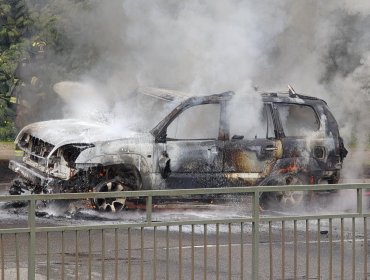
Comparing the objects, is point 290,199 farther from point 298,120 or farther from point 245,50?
point 245,50

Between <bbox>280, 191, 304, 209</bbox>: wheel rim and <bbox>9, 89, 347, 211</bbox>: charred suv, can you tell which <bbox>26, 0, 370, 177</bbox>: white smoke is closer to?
<bbox>9, 89, 347, 211</bbox>: charred suv

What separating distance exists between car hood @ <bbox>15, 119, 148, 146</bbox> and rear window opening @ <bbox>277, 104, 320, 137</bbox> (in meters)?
2.14

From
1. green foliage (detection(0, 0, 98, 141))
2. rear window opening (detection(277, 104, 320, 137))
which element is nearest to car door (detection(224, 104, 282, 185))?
rear window opening (detection(277, 104, 320, 137))

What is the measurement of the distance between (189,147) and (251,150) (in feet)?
3.07

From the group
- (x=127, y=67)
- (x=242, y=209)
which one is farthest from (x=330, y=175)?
(x=127, y=67)

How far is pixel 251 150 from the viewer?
14.2 metres

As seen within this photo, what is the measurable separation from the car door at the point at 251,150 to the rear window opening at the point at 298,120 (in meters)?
0.27

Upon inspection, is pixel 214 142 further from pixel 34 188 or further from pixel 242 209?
pixel 34 188

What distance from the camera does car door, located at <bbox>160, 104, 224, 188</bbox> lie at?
13758 millimetres

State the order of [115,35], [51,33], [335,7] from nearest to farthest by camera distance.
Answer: [335,7] → [115,35] → [51,33]

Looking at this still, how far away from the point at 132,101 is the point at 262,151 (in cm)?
203

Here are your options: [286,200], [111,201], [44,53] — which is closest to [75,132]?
[111,201]

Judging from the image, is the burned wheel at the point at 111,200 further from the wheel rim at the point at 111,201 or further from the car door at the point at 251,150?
the car door at the point at 251,150

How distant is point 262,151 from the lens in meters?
14.2
